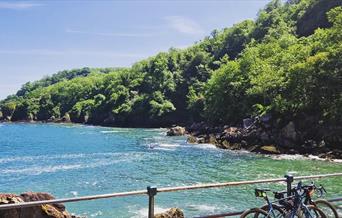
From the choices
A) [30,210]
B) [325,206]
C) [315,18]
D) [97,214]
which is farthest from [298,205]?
[315,18]

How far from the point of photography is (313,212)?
912 cm

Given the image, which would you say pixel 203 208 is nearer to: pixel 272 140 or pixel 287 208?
pixel 287 208

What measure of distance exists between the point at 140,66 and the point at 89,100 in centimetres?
2230

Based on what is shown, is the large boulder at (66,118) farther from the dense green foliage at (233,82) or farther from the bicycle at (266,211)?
the bicycle at (266,211)

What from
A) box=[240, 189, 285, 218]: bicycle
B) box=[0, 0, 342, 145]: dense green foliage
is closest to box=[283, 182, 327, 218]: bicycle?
box=[240, 189, 285, 218]: bicycle

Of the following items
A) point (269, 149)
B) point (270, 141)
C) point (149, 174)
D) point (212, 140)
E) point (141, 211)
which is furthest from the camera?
point (212, 140)

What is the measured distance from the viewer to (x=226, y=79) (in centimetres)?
7850

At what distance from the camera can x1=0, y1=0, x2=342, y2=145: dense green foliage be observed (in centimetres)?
5444

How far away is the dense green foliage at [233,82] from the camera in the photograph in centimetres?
5444

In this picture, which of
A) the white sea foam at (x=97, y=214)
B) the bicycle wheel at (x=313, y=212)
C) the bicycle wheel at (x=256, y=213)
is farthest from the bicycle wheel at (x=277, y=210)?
the white sea foam at (x=97, y=214)

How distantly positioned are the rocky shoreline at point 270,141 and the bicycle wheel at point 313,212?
36669 millimetres

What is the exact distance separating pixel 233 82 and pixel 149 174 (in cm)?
4300

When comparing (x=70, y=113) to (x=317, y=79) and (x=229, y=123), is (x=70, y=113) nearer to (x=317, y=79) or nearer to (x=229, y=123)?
(x=229, y=123)


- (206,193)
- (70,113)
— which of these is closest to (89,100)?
(70,113)
